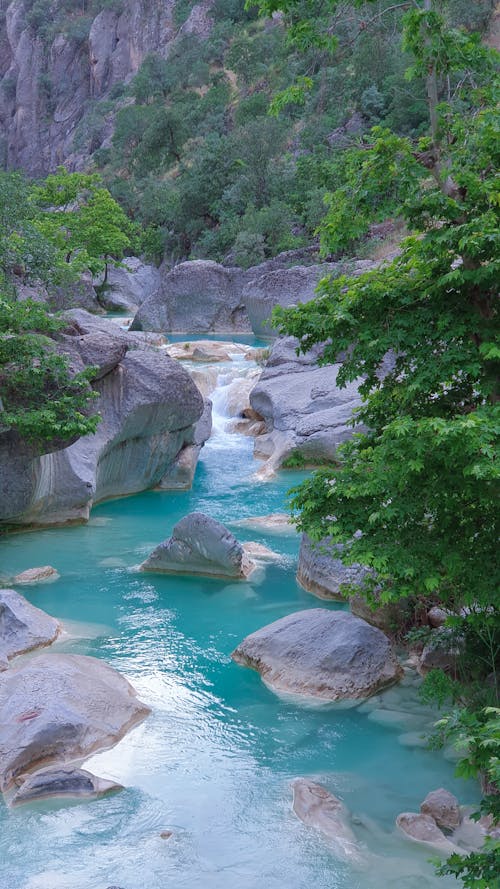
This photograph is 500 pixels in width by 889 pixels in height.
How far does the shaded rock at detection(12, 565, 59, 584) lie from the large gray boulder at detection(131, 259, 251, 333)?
23.4 meters

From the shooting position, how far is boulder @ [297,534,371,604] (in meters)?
12.4

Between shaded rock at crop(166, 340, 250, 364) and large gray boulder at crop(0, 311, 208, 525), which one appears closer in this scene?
large gray boulder at crop(0, 311, 208, 525)

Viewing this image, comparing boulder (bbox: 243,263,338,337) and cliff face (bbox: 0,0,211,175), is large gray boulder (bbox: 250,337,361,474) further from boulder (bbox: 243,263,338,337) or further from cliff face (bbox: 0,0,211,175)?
cliff face (bbox: 0,0,211,175)

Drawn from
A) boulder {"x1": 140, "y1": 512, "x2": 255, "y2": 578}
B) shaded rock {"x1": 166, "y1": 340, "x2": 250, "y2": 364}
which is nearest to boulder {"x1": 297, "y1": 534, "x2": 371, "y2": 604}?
boulder {"x1": 140, "y1": 512, "x2": 255, "y2": 578}

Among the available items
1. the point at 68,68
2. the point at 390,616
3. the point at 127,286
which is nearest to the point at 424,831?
the point at 390,616

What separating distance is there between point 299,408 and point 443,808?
1408 cm

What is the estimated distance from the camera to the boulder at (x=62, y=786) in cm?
761

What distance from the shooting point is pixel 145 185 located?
5253 cm

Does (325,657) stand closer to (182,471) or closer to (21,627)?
(21,627)

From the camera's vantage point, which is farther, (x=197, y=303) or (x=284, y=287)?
(x=197, y=303)

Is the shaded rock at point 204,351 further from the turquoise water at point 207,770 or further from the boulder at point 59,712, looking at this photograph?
the boulder at point 59,712

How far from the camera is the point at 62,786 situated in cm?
768

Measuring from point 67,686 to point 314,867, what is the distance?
338 cm

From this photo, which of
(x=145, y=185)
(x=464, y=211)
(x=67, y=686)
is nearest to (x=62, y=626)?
(x=67, y=686)
